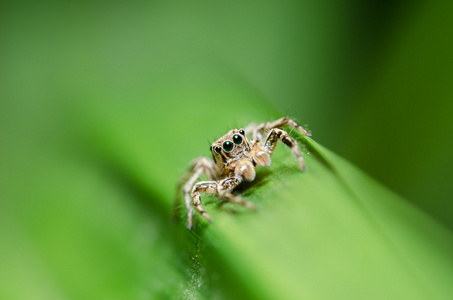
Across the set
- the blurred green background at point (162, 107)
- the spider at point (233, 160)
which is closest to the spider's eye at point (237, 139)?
the spider at point (233, 160)

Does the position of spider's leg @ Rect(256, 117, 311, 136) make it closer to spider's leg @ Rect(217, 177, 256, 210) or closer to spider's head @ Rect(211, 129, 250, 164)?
spider's head @ Rect(211, 129, 250, 164)

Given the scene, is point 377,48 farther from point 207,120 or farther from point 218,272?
point 218,272

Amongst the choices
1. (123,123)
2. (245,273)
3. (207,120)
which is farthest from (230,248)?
(123,123)

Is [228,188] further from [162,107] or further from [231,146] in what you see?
[162,107]

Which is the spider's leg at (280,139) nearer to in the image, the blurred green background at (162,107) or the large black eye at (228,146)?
the large black eye at (228,146)

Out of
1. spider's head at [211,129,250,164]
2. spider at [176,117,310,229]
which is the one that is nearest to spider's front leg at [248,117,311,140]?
spider at [176,117,310,229]

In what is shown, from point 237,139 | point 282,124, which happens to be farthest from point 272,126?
point 237,139
